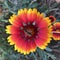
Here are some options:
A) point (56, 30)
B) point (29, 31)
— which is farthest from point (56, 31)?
point (29, 31)

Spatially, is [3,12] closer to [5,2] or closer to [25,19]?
[5,2]

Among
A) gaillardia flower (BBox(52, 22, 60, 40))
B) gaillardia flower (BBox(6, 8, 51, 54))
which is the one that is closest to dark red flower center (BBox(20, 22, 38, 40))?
gaillardia flower (BBox(6, 8, 51, 54))

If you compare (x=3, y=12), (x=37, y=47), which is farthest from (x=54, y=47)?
(x=3, y=12)

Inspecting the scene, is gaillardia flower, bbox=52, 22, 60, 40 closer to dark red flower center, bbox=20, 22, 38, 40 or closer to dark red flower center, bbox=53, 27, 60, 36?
dark red flower center, bbox=53, 27, 60, 36

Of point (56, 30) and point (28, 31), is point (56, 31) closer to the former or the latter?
point (56, 30)

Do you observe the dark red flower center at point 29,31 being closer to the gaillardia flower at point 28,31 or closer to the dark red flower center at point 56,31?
the gaillardia flower at point 28,31

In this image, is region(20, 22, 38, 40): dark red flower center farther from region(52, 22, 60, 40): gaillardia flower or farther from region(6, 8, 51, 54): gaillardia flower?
region(52, 22, 60, 40): gaillardia flower

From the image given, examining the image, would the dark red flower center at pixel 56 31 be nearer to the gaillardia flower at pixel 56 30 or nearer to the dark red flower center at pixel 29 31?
the gaillardia flower at pixel 56 30

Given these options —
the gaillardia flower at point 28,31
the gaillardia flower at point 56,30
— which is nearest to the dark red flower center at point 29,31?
the gaillardia flower at point 28,31
